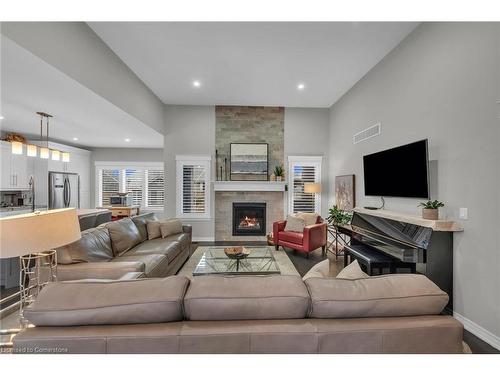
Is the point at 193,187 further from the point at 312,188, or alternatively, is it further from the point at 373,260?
the point at 373,260

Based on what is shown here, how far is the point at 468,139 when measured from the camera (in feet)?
7.52

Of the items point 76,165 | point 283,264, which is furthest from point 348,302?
point 76,165

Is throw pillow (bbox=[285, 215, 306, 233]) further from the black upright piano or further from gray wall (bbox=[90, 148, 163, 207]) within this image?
gray wall (bbox=[90, 148, 163, 207])

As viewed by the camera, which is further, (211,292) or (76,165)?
(76,165)

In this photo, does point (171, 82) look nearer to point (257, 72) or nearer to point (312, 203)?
point (257, 72)

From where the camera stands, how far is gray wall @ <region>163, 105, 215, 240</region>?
583 centimetres

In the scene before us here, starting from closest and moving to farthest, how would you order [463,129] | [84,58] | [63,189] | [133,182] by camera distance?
[463,129]
[84,58]
[63,189]
[133,182]

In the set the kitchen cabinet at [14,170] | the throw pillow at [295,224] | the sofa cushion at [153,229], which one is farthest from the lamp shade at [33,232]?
the kitchen cabinet at [14,170]

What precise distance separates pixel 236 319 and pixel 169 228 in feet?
11.3

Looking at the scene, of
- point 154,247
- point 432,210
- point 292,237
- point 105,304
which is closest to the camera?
point 105,304

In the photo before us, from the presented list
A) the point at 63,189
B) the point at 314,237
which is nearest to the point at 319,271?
the point at 314,237

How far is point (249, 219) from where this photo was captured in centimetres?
595

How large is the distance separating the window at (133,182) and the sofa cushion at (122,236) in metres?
4.57
